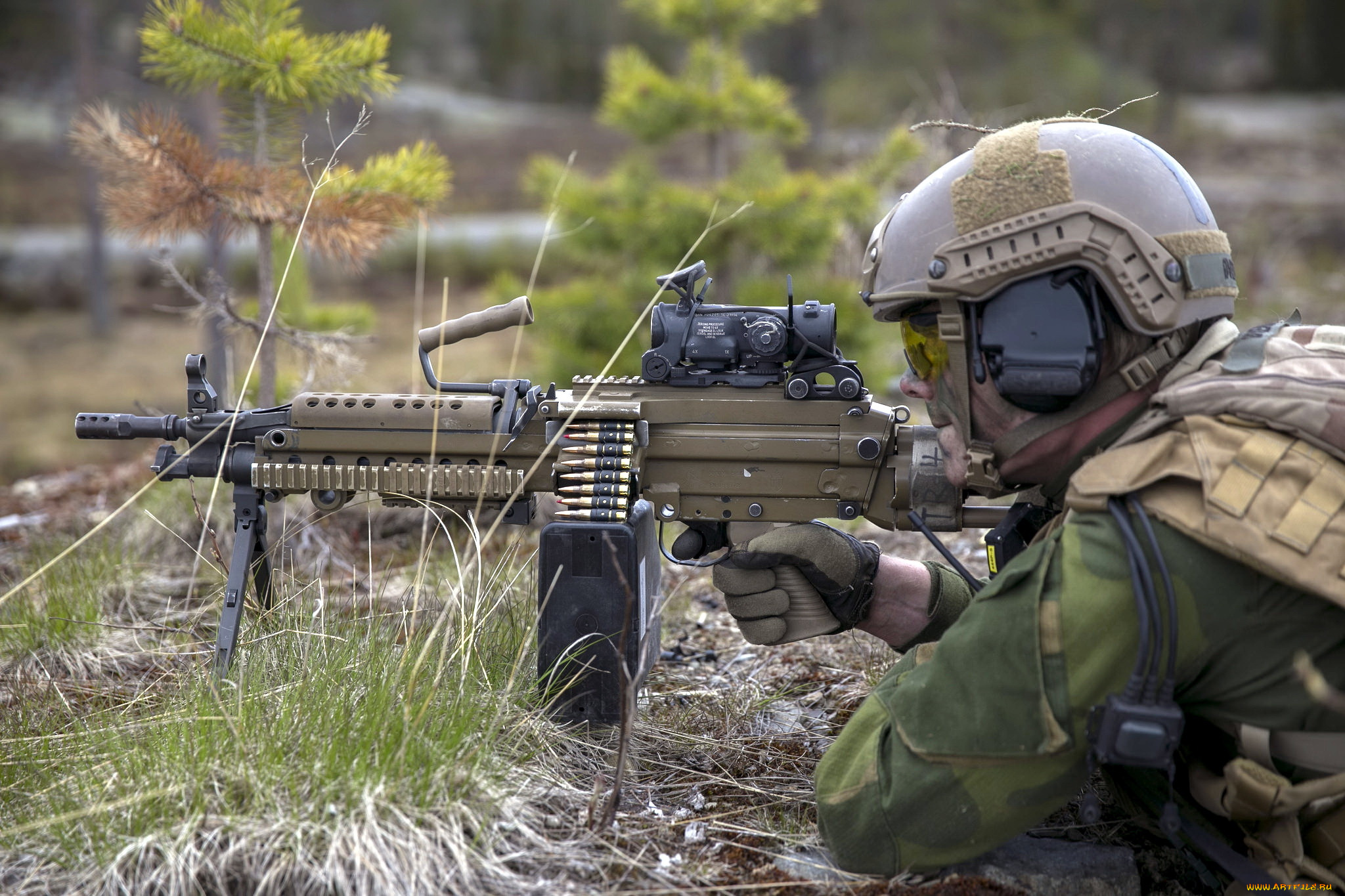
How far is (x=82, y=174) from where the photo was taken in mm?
15242

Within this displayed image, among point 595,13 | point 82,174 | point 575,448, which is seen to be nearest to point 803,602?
point 575,448

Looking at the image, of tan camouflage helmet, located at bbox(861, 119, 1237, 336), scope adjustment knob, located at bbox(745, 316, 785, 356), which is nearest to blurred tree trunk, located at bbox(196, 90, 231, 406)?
scope adjustment knob, located at bbox(745, 316, 785, 356)

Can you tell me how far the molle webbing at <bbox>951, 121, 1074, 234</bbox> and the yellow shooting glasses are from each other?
0.97 ft

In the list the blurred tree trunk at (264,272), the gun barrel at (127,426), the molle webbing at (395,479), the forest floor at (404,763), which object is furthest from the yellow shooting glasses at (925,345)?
the blurred tree trunk at (264,272)

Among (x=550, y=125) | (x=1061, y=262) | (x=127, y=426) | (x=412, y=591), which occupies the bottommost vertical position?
(x=412, y=591)

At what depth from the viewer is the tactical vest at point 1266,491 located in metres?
2.23

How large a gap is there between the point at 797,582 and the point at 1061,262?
4.24ft

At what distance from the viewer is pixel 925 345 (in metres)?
2.93

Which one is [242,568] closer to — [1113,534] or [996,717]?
[996,717]

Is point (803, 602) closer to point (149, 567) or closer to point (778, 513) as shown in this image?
point (778, 513)

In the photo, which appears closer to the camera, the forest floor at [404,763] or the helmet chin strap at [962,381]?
the forest floor at [404,763]

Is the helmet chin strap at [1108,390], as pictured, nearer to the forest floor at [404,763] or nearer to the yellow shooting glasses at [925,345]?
the yellow shooting glasses at [925,345]

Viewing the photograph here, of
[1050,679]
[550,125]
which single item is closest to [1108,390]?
[1050,679]

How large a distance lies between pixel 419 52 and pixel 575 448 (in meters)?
28.3
